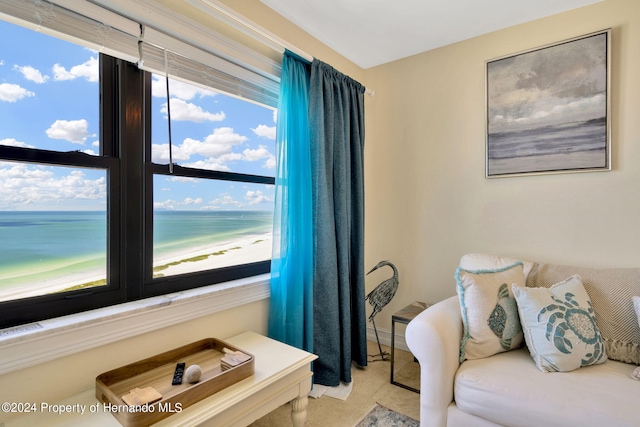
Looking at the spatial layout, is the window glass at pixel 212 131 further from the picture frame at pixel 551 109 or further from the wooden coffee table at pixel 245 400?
the picture frame at pixel 551 109

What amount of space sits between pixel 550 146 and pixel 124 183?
244cm

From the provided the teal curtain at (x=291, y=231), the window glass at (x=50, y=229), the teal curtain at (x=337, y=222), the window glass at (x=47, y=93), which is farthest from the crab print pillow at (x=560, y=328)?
the window glass at (x=47, y=93)

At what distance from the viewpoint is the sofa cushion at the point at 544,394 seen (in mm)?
1209

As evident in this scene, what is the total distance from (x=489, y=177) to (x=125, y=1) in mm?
2292

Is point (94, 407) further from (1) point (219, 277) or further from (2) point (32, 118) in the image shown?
(2) point (32, 118)

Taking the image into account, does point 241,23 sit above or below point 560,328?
above

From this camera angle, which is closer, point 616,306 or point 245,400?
point 245,400

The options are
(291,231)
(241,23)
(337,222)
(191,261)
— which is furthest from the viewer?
(337,222)

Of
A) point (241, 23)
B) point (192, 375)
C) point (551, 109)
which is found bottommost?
point (192, 375)

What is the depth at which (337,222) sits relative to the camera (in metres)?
2.20

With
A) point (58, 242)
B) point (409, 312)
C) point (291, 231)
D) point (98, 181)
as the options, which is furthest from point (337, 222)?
point (58, 242)

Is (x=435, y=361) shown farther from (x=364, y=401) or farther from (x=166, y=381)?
(x=166, y=381)

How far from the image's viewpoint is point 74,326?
1.18 metres

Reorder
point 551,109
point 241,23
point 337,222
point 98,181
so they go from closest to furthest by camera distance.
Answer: point 98,181 → point 241,23 → point 551,109 → point 337,222
